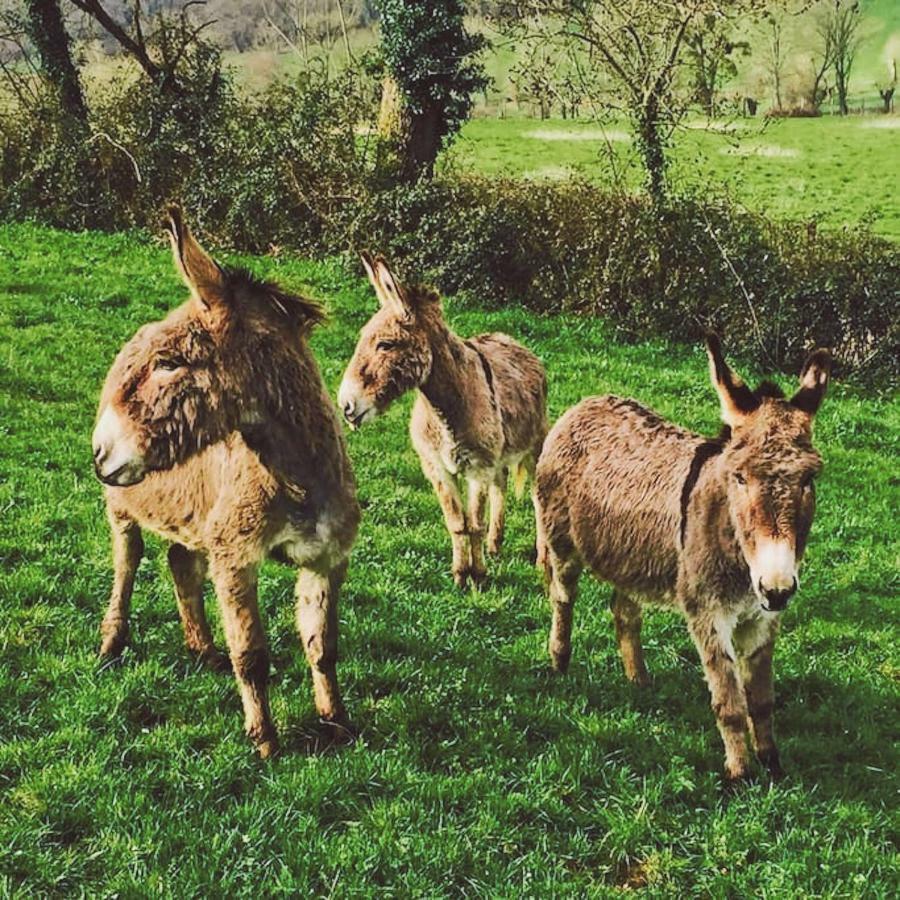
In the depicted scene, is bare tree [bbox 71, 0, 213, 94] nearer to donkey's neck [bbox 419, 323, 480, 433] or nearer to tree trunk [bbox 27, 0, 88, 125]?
tree trunk [bbox 27, 0, 88, 125]

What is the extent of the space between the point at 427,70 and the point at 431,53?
0.99ft

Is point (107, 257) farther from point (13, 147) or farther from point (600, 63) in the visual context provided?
point (600, 63)

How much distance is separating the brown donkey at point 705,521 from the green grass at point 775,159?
1718cm

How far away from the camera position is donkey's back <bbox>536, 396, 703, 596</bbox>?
17.0 ft

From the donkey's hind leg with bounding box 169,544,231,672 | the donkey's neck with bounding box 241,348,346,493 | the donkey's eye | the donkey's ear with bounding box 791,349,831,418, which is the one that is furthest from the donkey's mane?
the donkey's ear with bounding box 791,349,831,418

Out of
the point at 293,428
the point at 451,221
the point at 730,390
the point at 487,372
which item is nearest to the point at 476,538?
the point at 487,372

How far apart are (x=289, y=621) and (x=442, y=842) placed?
7.75 feet

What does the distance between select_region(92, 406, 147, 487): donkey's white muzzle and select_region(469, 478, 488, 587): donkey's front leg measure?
343 cm

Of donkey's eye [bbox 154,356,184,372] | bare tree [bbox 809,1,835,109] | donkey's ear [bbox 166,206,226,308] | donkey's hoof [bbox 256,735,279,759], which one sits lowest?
donkey's hoof [bbox 256,735,279,759]

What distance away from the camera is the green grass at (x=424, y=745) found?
422 centimetres

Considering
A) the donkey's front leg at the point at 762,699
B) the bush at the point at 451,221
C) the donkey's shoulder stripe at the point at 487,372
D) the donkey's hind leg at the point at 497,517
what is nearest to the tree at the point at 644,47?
the bush at the point at 451,221

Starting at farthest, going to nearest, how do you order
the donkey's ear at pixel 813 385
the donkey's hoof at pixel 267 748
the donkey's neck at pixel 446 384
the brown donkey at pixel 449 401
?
1. the donkey's neck at pixel 446 384
2. the brown donkey at pixel 449 401
3. the donkey's hoof at pixel 267 748
4. the donkey's ear at pixel 813 385

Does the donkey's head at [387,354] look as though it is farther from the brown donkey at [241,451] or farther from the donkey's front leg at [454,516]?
the brown donkey at [241,451]

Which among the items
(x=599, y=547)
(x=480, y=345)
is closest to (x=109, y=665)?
(x=599, y=547)
